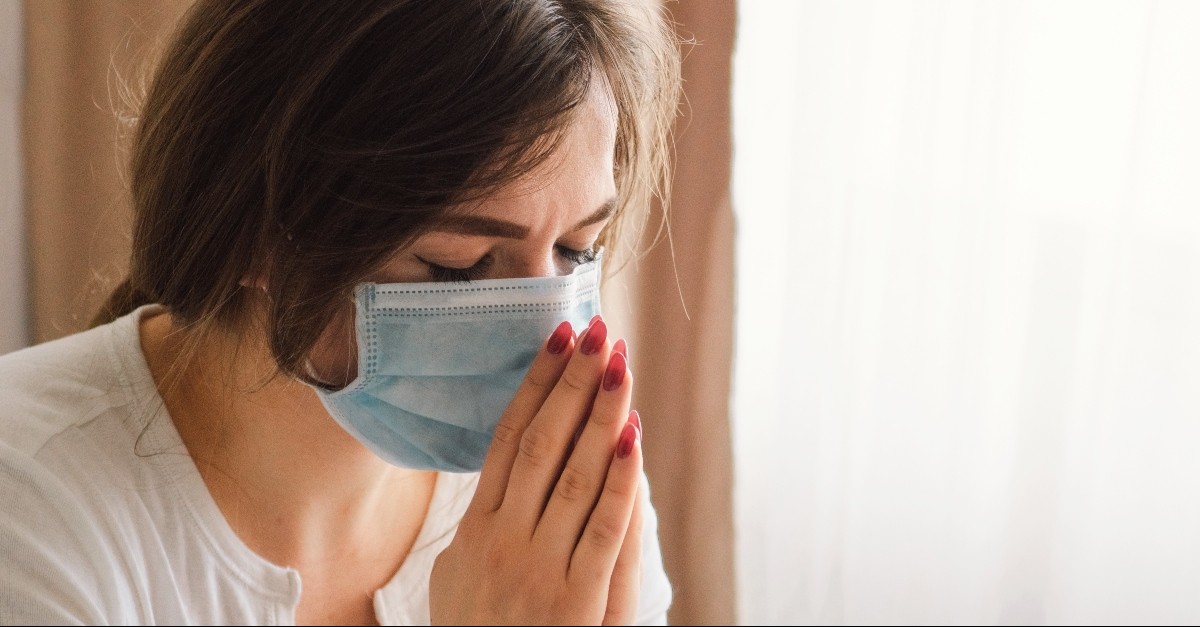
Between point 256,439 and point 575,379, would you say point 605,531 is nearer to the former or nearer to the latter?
point 575,379

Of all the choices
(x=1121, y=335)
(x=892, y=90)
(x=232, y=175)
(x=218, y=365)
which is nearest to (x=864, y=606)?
(x=1121, y=335)

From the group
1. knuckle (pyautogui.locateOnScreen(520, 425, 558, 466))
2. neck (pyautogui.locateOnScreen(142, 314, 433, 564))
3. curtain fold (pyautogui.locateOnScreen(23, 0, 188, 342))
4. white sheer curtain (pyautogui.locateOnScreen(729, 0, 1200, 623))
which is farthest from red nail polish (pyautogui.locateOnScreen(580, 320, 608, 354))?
white sheer curtain (pyautogui.locateOnScreen(729, 0, 1200, 623))

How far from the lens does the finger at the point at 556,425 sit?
1.10 metres

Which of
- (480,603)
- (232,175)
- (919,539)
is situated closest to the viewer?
(232,175)

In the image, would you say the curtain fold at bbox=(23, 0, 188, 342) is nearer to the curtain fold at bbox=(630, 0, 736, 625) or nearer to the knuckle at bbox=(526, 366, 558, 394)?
the knuckle at bbox=(526, 366, 558, 394)

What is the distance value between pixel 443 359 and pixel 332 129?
270 mm

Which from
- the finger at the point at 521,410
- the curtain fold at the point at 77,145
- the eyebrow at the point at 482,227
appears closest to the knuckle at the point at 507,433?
the finger at the point at 521,410

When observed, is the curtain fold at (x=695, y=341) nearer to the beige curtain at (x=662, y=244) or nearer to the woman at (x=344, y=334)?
the beige curtain at (x=662, y=244)

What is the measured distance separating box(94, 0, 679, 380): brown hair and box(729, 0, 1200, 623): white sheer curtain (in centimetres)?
75

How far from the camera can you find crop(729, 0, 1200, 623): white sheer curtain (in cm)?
158

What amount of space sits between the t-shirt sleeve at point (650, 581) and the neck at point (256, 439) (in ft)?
1.36

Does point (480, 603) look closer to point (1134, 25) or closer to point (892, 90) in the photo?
point (892, 90)

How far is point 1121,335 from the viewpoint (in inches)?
64.4

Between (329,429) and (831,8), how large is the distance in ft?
3.62
